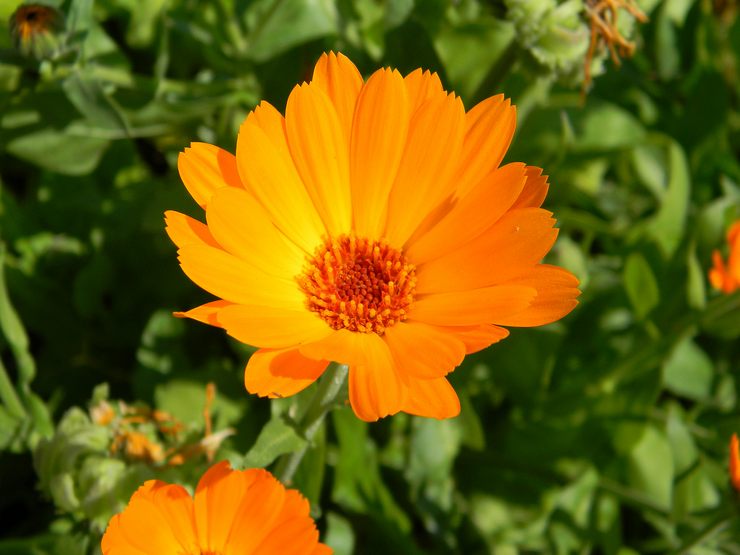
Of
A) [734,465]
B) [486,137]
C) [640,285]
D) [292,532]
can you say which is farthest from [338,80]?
[640,285]

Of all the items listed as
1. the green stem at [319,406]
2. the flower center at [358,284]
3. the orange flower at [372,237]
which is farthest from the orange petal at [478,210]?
the green stem at [319,406]

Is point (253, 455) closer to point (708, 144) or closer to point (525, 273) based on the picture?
point (525, 273)

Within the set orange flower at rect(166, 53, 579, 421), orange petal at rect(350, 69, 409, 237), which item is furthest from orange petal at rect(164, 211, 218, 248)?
orange petal at rect(350, 69, 409, 237)

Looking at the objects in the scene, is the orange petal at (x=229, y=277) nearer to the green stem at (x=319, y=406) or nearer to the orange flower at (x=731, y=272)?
the green stem at (x=319, y=406)

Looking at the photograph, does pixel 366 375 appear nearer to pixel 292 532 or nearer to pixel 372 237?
pixel 292 532

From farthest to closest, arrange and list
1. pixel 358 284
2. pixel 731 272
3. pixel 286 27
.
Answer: pixel 286 27
pixel 731 272
pixel 358 284

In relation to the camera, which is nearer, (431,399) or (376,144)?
(431,399)
